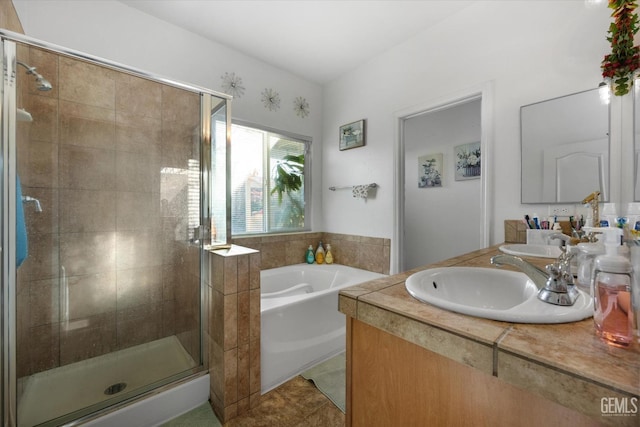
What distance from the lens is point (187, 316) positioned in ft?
5.60

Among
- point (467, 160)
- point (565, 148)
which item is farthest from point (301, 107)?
point (565, 148)

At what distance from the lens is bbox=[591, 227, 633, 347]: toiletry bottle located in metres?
0.43

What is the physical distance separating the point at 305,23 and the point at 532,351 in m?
2.35

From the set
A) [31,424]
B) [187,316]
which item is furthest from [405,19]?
[31,424]

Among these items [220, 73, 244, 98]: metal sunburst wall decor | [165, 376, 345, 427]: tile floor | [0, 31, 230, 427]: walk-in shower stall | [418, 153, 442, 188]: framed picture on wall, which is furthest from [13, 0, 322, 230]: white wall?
[165, 376, 345, 427]: tile floor

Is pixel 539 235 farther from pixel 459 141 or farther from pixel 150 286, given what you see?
pixel 150 286

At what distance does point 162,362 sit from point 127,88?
1.77 meters

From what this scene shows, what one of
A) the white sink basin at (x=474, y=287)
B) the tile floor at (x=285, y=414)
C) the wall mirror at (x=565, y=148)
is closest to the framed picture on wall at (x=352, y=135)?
the wall mirror at (x=565, y=148)

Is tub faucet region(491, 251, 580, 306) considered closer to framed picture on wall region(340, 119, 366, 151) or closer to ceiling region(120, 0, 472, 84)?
ceiling region(120, 0, 472, 84)

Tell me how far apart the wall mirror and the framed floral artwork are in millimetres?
1208

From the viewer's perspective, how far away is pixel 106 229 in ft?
5.55

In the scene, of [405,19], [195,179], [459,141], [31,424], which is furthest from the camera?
[459,141]

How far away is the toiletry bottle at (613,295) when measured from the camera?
0.43m

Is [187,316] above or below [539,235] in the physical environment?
below
